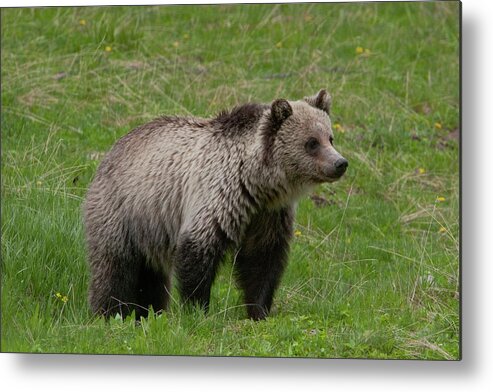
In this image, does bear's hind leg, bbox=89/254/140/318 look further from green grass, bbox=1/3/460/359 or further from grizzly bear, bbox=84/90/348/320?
green grass, bbox=1/3/460/359

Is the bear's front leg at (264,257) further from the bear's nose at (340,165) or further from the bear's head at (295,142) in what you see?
the bear's nose at (340,165)

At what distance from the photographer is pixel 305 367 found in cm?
665

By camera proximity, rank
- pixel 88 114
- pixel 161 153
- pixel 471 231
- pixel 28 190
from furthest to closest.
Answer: pixel 88 114 → pixel 28 190 → pixel 161 153 → pixel 471 231

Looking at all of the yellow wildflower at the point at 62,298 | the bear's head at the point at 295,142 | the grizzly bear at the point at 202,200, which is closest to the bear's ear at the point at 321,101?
the grizzly bear at the point at 202,200

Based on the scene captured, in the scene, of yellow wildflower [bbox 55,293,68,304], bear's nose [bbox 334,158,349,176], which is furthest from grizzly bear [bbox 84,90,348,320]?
yellow wildflower [bbox 55,293,68,304]

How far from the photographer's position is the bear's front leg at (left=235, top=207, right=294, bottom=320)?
7.01 metres

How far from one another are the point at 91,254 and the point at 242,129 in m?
1.20

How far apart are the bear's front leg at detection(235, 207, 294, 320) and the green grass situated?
124mm

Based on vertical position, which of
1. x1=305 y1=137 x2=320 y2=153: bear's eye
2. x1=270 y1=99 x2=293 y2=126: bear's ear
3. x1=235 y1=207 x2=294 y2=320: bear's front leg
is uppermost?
x1=270 y1=99 x2=293 y2=126: bear's ear

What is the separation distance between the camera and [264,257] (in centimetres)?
705

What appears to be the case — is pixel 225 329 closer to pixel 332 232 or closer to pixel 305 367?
pixel 305 367

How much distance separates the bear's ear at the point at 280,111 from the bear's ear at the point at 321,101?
0.20 metres

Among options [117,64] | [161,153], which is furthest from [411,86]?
[161,153]

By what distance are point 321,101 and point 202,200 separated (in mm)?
868
